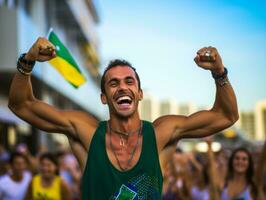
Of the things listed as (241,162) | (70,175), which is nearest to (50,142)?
(70,175)

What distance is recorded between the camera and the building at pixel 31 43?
20875mm

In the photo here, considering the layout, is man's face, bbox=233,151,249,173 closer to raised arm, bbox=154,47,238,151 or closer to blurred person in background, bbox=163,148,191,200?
blurred person in background, bbox=163,148,191,200

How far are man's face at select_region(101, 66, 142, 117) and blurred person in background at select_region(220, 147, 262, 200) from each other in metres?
3.56

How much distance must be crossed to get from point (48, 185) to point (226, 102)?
4703 millimetres

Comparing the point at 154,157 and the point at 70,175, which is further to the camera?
the point at 70,175

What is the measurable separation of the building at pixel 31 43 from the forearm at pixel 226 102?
55.5ft

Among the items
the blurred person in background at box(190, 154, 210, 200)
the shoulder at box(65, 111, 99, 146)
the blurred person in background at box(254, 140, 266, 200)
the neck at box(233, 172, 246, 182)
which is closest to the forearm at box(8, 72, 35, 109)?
the shoulder at box(65, 111, 99, 146)

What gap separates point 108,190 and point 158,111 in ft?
518

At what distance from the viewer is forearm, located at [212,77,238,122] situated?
4.05 metres

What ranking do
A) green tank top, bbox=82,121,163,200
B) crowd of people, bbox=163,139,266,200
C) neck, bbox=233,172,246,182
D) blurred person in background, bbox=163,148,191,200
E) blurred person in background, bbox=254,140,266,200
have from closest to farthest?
1. green tank top, bbox=82,121,163,200
2. blurred person in background, bbox=254,140,266,200
3. crowd of people, bbox=163,139,266,200
4. neck, bbox=233,172,246,182
5. blurred person in background, bbox=163,148,191,200

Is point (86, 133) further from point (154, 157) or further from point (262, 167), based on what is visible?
point (262, 167)

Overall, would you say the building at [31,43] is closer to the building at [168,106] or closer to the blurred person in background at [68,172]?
the blurred person in background at [68,172]

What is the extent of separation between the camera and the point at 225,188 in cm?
753

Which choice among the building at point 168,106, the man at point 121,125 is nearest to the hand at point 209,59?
the man at point 121,125
